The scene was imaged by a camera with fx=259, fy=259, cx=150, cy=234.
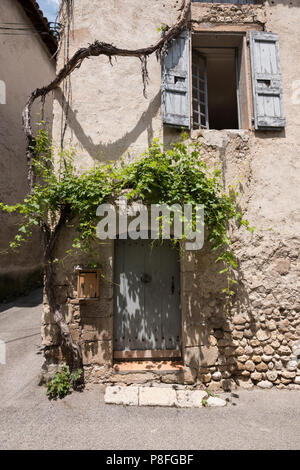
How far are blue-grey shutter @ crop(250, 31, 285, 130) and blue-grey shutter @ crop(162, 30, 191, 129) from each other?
3.41ft

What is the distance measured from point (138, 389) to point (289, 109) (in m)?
4.63

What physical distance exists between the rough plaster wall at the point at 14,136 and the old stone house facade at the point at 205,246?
401 centimetres

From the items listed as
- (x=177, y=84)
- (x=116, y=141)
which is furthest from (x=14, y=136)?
(x=177, y=84)

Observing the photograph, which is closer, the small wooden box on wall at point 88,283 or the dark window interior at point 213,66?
the small wooden box on wall at point 88,283

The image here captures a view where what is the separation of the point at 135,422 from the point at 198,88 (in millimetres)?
4823

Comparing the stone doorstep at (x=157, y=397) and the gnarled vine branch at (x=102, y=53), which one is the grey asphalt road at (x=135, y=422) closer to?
the stone doorstep at (x=157, y=397)

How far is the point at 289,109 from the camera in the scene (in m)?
4.05

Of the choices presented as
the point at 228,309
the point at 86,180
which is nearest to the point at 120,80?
the point at 86,180

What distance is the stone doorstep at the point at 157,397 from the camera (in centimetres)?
310

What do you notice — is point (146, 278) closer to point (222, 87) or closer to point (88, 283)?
point (88, 283)

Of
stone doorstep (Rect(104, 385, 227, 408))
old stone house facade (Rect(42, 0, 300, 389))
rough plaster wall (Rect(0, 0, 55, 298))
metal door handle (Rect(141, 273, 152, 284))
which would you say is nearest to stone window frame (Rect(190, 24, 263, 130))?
old stone house facade (Rect(42, 0, 300, 389))

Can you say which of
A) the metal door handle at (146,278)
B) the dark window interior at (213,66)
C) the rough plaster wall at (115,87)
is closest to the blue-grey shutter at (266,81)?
the dark window interior at (213,66)

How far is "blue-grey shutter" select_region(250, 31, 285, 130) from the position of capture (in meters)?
3.94

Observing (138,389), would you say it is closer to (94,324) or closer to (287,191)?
(94,324)
